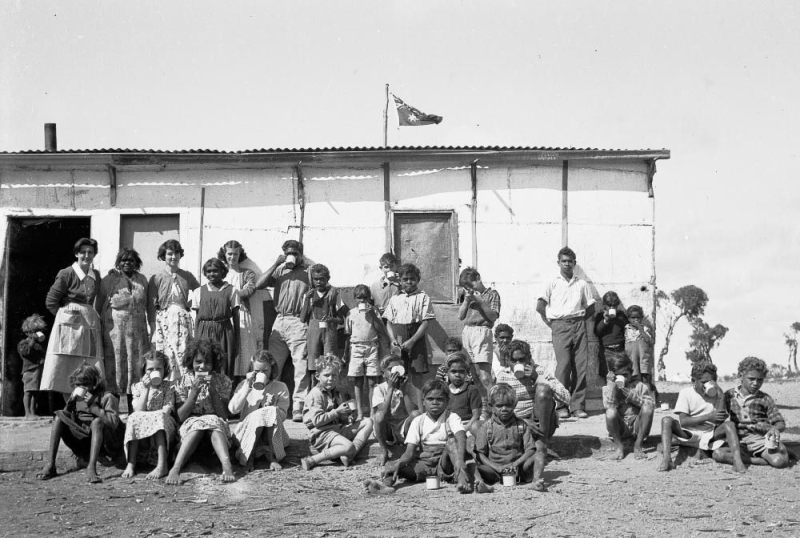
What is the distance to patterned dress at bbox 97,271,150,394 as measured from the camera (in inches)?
386

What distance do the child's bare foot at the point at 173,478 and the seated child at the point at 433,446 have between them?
1.71 meters

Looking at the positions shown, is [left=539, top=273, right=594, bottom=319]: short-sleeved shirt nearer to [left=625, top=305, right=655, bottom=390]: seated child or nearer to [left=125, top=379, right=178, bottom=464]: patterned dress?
[left=625, top=305, right=655, bottom=390]: seated child

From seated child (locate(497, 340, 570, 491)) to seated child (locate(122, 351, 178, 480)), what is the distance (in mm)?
3021

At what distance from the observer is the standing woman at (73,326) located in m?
9.51

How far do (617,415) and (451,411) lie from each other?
62.1 inches

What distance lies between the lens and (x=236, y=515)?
6.71 m

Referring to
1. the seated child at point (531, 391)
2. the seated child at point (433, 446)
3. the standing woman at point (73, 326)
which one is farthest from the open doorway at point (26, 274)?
A: the seated child at point (531, 391)

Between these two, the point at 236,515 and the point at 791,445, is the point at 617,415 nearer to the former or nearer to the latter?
the point at 791,445

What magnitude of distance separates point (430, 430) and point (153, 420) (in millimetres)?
2380

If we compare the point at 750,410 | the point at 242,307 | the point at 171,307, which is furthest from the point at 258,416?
the point at 750,410

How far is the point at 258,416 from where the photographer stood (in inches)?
318

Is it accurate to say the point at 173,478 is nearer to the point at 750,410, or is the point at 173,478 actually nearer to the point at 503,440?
the point at 503,440

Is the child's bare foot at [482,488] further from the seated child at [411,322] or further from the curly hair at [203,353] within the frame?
the curly hair at [203,353]

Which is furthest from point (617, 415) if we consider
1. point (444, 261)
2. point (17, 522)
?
point (17, 522)
